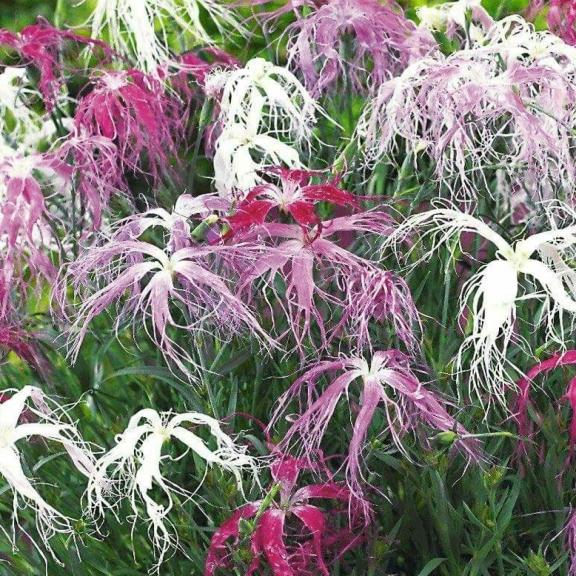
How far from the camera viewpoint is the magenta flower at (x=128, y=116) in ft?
3.29

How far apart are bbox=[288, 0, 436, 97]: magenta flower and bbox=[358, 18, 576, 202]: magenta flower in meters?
0.08

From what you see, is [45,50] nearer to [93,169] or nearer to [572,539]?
[93,169]

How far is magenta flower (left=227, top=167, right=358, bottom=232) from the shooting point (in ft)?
2.61

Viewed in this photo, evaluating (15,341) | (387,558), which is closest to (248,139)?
(15,341)

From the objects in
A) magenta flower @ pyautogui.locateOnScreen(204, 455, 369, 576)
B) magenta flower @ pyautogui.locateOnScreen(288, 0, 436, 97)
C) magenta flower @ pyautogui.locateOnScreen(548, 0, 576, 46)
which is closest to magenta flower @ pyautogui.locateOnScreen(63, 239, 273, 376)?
magenta flower @ pyautogui.locateOnScreen(204, 455, 369, 576)

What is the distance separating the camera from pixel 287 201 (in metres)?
0.83

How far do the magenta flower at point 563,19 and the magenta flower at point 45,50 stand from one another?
0.47m

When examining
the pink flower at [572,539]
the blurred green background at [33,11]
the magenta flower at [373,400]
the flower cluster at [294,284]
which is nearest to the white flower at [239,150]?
the flower cluster at [294,284]

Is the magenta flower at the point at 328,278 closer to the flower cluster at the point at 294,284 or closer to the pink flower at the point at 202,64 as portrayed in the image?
the flower cluster at the point at 294,284

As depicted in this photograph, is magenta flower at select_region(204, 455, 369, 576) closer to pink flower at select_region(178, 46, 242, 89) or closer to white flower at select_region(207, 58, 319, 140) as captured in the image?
white flower at select_region(207, 58, 319, 140)

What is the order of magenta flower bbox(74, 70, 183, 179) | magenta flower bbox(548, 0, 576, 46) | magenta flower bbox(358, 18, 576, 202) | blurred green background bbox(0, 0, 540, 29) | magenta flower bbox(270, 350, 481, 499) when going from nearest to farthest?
magenta flower bbox(270, 350, 481, 499) → magenta flower bbox(358, 18, 576, 202) → magenta flower bbox(74, 70, 183, 179) → magenta flower bbox(548, 0, 576, 46) → blurred green background bbox(0, 0, 540, 29)

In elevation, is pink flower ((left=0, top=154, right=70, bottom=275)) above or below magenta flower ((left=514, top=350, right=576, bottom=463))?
above

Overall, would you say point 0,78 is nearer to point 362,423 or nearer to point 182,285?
point 182,285

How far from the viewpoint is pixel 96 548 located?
95 cm
